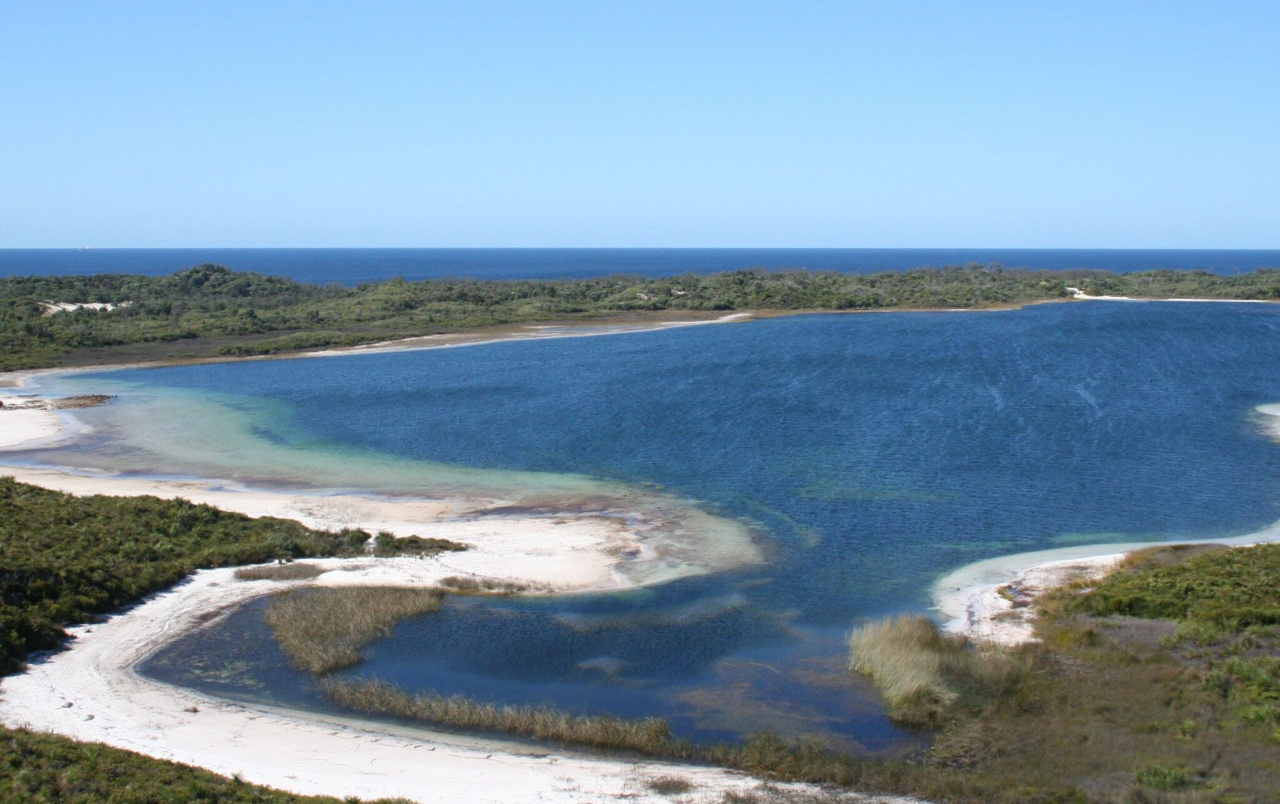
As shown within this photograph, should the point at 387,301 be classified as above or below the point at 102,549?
above

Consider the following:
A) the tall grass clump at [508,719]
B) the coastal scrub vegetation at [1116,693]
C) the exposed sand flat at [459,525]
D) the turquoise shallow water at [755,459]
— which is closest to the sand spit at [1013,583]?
the coastal scrub vegetation at [1116,693]

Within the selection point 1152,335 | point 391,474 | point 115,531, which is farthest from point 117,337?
point 1152,335

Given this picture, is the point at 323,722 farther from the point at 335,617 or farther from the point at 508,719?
the point at 335,617

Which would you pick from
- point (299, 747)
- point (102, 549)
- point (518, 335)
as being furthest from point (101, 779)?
point (518, 335)

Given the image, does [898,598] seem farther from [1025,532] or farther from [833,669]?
[1025,532]

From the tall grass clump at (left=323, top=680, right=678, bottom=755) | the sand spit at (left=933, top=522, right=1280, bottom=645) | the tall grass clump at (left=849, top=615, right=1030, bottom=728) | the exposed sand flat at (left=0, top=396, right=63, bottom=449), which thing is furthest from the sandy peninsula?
the exposed sand flat at (left=0, top=396, right=63, bottom=449)

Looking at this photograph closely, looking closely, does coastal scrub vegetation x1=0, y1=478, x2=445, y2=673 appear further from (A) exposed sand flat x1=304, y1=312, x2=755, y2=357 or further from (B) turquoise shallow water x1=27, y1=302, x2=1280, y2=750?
(A) exposed sand flat x1=304, y1=312, x2=755, y2=357
